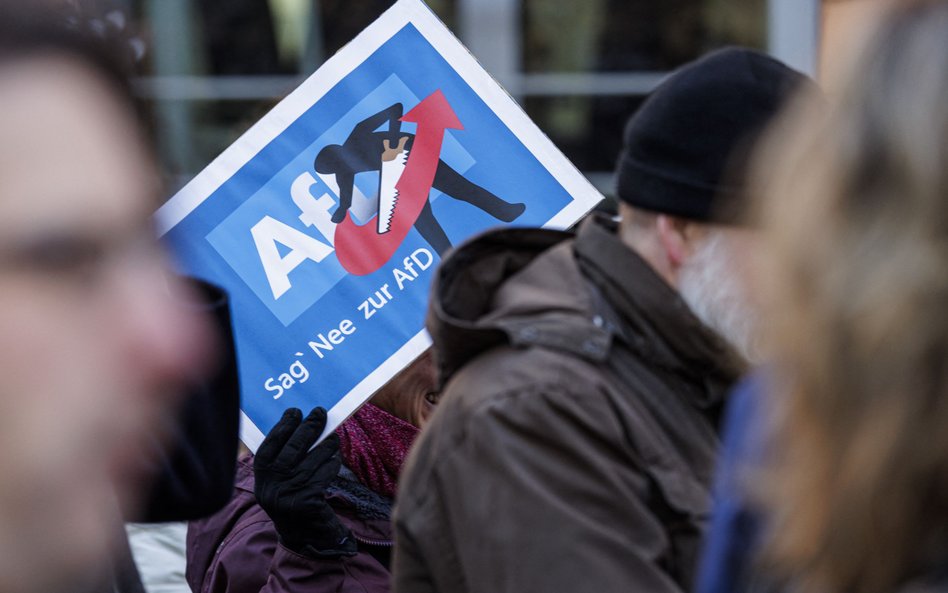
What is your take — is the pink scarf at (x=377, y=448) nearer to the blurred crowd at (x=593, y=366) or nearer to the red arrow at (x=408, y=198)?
the blurred crowd at (x=593, y=366)

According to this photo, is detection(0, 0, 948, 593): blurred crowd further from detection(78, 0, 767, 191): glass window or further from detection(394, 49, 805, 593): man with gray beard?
detection(78, 0, 767, 191): glass window

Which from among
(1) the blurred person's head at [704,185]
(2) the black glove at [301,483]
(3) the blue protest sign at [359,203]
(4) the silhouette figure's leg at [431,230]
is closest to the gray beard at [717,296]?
(1) the blurred person's head at [704,185]

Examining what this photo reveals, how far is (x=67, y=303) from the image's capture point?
888 millimetres

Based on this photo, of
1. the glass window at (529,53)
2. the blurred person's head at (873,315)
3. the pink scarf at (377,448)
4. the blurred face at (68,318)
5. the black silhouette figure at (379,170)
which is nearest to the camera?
the blurred face at (68,318)

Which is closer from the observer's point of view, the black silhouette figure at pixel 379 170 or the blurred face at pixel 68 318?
the blurred face at pixel 68 318

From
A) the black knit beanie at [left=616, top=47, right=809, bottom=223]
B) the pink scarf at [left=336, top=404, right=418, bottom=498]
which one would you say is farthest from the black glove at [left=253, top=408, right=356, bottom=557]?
the black knit beanie at [left=616, top=47, right=809, bottom=223]

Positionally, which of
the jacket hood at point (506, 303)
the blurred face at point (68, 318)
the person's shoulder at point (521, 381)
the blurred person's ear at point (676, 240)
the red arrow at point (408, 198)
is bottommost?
the blurred person's ear at point (676, 240)

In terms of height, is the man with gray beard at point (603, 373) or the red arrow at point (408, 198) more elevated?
the red arrow at point (408, 198)

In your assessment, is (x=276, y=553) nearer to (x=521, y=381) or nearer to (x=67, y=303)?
(x=521, y=381)

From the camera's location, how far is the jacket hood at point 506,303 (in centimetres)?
201

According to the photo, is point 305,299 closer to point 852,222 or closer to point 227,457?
point 227,457

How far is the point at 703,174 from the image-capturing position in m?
2.18

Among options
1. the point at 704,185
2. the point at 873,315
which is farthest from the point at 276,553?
the point at 873,315

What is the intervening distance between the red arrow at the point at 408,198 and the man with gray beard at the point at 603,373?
466mm
